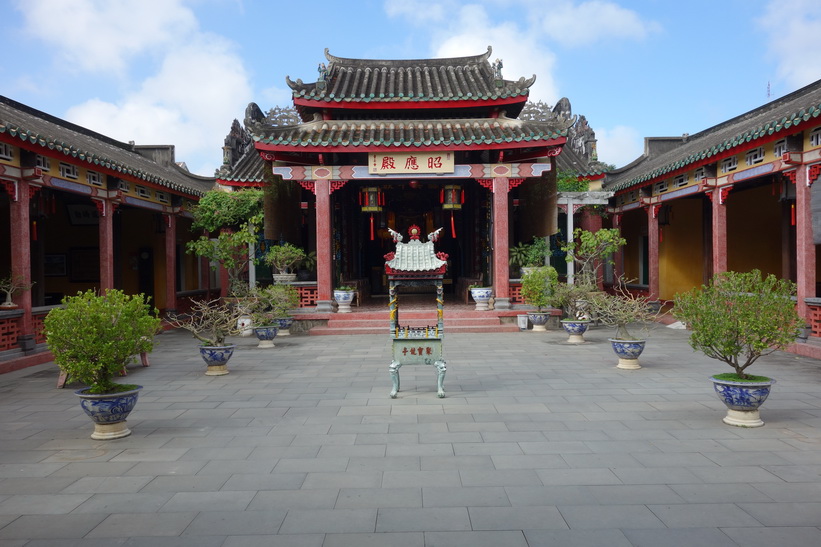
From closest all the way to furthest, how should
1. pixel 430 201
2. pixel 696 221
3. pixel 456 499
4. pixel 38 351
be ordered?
1. pixel 456 499
2. pixel 38 351
3. pixel 696 221
4. pixel 430 201

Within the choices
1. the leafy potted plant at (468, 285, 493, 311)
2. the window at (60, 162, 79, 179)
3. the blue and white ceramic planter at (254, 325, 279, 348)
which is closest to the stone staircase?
the leafy potted plant at (468, 285, 493, 311)

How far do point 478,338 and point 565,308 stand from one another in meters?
2.77

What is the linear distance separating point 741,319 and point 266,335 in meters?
9.21

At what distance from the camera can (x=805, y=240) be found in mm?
10406

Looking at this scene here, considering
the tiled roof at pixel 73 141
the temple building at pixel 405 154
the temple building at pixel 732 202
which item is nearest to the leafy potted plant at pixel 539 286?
the temple building at pixel 405 154

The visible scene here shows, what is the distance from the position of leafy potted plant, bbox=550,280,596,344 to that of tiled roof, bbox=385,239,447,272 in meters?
4.35

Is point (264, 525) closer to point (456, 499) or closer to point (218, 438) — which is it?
point (456, 499)

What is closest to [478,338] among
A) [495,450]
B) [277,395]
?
[277,395]

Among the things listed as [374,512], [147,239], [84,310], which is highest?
[147,239]

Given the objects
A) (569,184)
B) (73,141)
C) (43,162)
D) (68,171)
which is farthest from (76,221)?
(569,184)

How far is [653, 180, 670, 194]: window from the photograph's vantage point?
52.4 feet

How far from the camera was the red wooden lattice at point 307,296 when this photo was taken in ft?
49.4

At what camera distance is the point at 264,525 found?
3.75 meters

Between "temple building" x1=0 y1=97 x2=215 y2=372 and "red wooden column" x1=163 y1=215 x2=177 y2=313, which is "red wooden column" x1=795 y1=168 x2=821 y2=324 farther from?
"red wooden column" x1=163 y1=215 x2=177 y2=313
